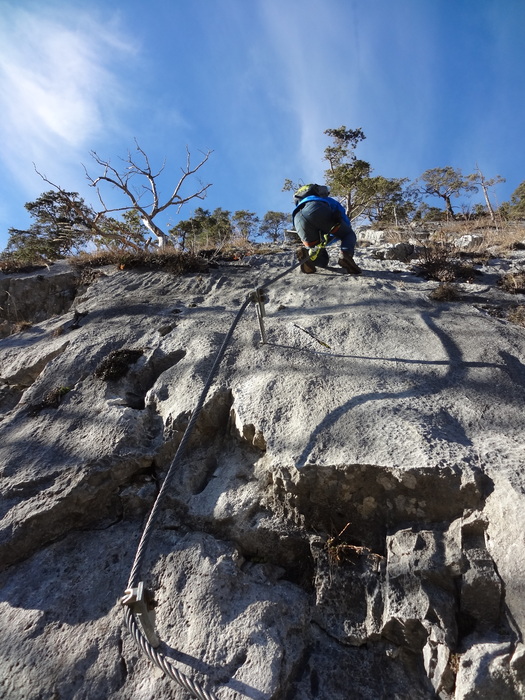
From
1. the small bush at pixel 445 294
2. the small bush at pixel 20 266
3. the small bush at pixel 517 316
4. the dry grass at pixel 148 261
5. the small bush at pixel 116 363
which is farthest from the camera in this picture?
the small bush at pixel 20 266

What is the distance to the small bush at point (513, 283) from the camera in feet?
18.9

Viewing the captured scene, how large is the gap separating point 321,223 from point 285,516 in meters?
4.82

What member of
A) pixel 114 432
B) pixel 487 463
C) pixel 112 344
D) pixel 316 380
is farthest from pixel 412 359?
pixel 112 344

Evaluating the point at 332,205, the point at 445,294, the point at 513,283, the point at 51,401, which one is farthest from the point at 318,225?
the point at 51,401

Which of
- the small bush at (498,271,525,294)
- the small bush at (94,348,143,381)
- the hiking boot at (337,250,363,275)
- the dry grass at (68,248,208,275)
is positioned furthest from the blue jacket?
the small bush at (94,348,143,381)

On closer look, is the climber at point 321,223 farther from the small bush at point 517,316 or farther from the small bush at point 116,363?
the small bush at point 116,363

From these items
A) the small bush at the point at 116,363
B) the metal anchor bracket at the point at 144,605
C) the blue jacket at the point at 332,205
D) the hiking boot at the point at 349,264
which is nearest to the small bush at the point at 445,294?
the hiking boot at the point at 349,264

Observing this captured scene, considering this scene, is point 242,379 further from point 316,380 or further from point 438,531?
point 438,531

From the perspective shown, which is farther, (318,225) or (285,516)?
(318,225)

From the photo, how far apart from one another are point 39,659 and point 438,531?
9.50 ft

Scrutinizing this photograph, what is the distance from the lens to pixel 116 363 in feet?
15.6

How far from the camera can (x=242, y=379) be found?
4.12 m

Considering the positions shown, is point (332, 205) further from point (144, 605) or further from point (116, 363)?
point (144, 605)

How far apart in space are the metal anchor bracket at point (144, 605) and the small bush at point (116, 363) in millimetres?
2809
